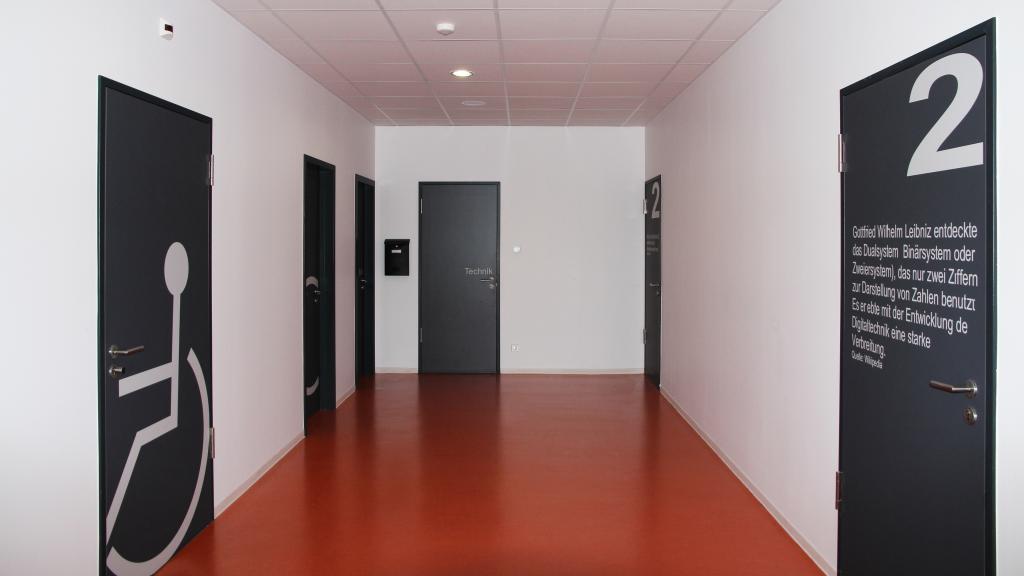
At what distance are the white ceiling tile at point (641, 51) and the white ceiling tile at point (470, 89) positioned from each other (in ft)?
3.87

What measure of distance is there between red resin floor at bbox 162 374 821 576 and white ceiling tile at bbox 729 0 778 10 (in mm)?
2735

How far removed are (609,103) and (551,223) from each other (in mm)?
1855

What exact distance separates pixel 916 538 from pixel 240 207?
3669mm

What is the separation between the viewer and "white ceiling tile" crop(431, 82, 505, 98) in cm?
599

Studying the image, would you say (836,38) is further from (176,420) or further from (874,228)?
(176,420)

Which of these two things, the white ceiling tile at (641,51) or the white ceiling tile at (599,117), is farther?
the white ceiling tile at (599,117)

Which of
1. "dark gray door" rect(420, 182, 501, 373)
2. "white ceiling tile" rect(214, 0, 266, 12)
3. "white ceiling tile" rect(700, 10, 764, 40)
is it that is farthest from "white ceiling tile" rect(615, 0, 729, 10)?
"dark gray door" rect(420, 182, 501, 373)

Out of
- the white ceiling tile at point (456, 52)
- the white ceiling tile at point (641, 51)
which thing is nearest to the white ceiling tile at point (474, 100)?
the white ceiling tile at point (456, 52)

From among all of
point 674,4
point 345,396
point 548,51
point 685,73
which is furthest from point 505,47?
point 345,396

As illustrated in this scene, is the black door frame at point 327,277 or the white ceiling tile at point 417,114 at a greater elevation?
the white ceiling tile at point 417,114

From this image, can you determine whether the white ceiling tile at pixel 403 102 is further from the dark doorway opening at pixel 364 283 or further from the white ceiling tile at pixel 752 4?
the white ceiling tile at pixel 752 4

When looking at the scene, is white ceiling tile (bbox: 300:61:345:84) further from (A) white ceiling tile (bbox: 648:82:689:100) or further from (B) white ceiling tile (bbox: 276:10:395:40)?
(A) white ceiling tile (bbox: 648:82:689:100)

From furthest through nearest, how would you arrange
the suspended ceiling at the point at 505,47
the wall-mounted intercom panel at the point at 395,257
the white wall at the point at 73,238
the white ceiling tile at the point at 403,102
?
1. the wall-mounted intercom panel at the point at 395,257
2. the white ceiling tile at the point at 403,102
3. the suspended ceiling at the point at 505,47
4. the white wall at the point at 73,238

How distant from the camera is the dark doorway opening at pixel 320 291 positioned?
607 cm
